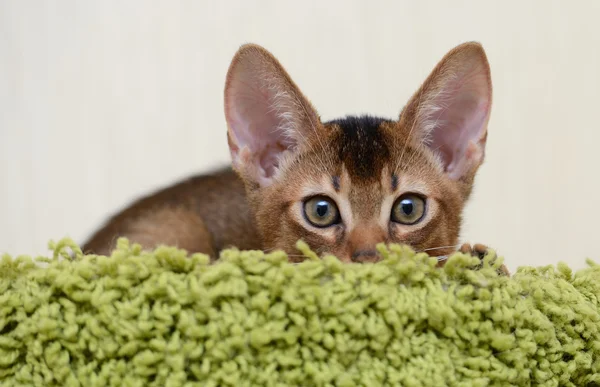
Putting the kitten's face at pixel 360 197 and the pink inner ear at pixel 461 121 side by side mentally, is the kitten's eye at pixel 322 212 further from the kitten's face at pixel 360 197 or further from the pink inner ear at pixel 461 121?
the pink inner ear at pixel 461 121

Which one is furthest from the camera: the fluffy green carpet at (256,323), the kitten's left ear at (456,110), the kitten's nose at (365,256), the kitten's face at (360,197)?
the kitten's left ear at (456,110)

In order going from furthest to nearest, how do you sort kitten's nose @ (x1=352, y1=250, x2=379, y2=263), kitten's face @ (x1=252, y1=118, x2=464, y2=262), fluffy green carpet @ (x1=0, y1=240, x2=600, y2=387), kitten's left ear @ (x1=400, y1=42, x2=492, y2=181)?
kitten's left ear @ (x1=400, y1=42, x2=492, y2=181)
kitten's face @ (x1=252, y1=118, x2=464, y2=262)
kitten's nose @ (x1=352, y1=250, x2=379, y2=263)
fluffy green carpet @ (x1=0, y1=240, x2=600, y2=387)

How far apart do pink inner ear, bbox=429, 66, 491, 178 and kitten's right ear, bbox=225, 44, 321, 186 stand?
0.34 m

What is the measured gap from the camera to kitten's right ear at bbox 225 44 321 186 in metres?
1.43

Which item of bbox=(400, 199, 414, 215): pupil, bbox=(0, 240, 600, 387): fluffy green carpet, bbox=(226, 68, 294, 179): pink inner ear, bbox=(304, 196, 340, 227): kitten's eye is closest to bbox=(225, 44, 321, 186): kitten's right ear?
bbox=(226, 68, 294, 179): pink inner ear

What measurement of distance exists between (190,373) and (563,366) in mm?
605

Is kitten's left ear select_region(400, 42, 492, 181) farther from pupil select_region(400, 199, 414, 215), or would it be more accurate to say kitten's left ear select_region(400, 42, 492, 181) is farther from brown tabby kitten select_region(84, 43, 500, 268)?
pupil select_region(400, 199, 414, 215)

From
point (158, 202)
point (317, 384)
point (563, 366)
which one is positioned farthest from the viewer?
point (158, 202)

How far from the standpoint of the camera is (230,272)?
2.72ft

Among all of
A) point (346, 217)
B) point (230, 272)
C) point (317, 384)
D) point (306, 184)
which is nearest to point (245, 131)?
point (306, 184)

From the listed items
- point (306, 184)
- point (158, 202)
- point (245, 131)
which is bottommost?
point (158, 202)

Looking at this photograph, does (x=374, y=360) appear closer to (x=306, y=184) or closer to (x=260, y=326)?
(x=260, y=326)

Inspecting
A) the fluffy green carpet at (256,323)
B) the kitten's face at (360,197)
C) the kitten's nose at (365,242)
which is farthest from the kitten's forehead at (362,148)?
the fluffy green carpet at (256,323)

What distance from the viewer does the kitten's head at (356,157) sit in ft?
4.40
